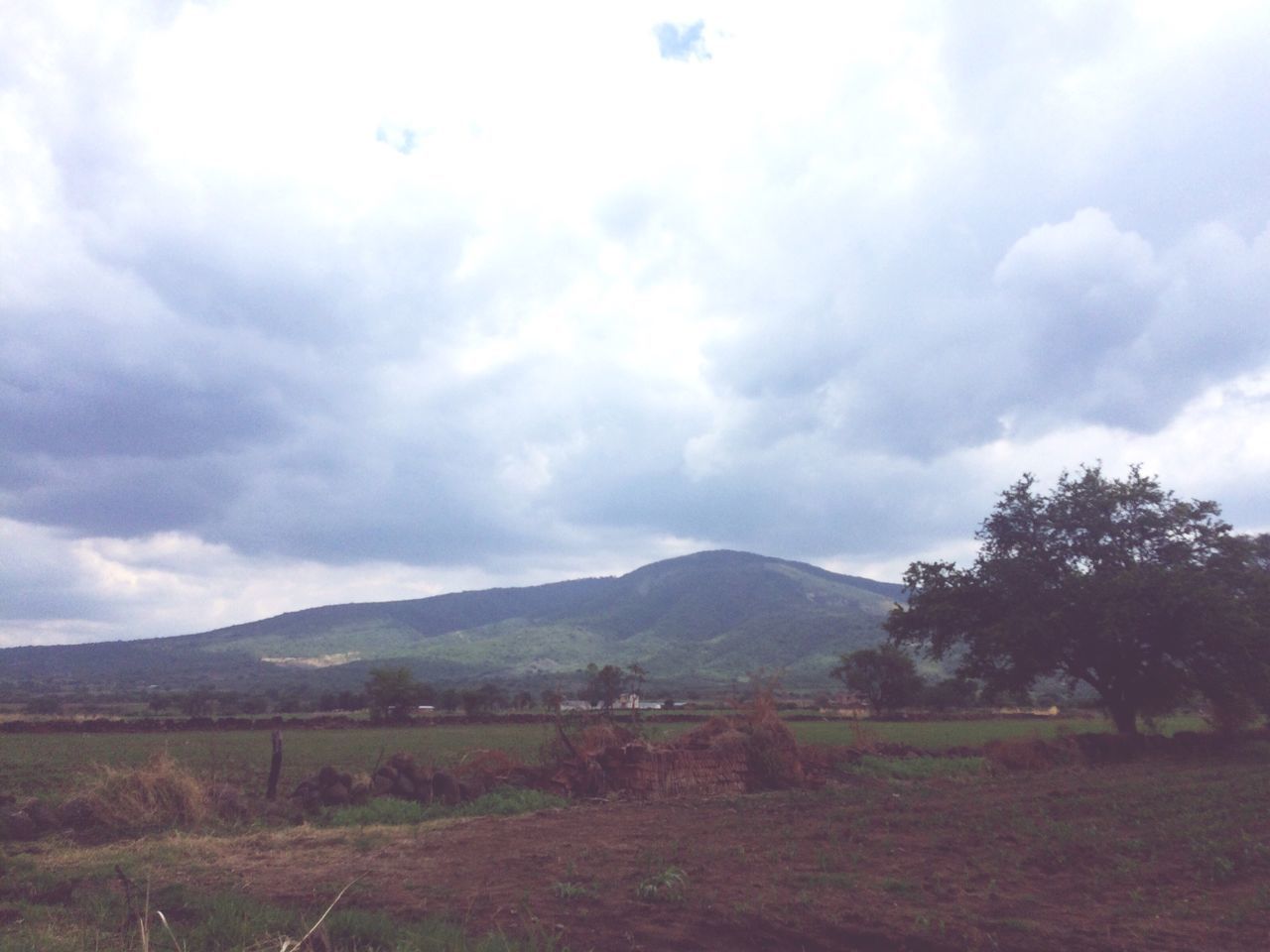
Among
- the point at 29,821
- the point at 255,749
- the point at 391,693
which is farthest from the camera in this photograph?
the point at 391,693

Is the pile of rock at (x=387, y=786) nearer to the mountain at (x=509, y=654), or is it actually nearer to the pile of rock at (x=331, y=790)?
the pile of rock at (x=331, y=790)

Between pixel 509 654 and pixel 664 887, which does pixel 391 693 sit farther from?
pixel 509 654

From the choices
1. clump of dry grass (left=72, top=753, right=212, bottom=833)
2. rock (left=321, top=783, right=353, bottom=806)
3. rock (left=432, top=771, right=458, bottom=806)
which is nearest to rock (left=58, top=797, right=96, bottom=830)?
clump of dry grass (left=72, top=753, right=212, bottom=833)

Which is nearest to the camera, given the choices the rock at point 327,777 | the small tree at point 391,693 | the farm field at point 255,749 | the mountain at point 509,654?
the rock at point 327,777

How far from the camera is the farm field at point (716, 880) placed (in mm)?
7629

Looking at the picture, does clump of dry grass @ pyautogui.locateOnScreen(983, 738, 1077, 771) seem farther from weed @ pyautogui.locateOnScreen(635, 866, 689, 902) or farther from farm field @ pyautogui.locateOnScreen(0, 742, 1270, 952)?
weed @ pyautogui.locateOnScreen(635, 866, 689, 902)

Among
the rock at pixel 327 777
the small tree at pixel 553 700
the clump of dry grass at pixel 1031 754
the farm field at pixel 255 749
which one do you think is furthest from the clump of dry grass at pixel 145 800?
the clump of dry grass at pixel 1031 754

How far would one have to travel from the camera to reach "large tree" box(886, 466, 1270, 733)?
2772 centimetres

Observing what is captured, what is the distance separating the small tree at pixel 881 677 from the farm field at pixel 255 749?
21446 millimetres

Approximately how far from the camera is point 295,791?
17234 millimetres

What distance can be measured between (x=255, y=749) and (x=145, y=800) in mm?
21821

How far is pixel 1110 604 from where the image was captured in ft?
90.1

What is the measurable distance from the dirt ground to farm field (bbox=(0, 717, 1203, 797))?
6.25 m

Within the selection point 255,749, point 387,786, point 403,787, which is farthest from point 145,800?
point 255,749
